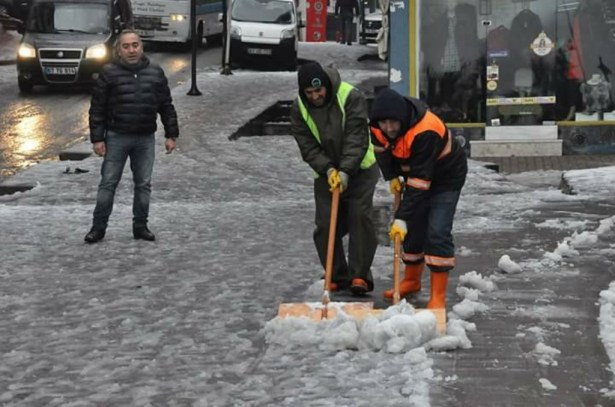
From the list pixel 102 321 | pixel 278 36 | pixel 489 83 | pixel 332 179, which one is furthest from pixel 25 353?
pixel 278 36

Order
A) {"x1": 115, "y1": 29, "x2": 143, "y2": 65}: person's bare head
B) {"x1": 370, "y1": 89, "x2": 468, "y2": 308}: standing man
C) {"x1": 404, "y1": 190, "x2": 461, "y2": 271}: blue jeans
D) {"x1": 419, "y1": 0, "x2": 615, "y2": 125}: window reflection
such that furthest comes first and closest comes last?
{"x1": 419, "y1": 0, "x2": 615, "y2": 125}: window reflection
{"x1": 115, "y1": 29, "x2": 143, "y2": 65}: person's bare head
{"x1": 404, "y1": 190, "x2": 461, "y2": 271}: blue jeans
{"x1": 370, "y1": 89, "x2": 468, "y2": 308}: standing man

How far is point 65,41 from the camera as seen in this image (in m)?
23.9

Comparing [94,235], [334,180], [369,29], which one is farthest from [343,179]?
[369,29]

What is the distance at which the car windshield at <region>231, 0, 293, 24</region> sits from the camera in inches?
1165

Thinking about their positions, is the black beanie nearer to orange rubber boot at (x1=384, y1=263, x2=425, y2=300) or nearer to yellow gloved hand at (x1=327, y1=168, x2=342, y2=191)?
yellow gloved hand at (x1=327, y1=168, x2=342, y2=191)

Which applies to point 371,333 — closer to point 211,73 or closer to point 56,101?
point 56,101

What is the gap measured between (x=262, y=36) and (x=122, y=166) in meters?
19.0

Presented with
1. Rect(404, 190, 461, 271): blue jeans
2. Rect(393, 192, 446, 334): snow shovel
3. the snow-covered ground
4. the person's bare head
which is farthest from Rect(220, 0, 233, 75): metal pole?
Rect(404, 190, 461, 271): blue jeans

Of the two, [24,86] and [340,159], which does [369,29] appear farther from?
[340,159]

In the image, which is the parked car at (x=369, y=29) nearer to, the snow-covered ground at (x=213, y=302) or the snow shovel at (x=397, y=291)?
the snow-covered ground at (x=213, y=302)

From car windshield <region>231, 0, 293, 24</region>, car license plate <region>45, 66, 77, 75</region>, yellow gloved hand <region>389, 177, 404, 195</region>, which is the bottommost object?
yellow gloved hand <region>389, 177, 404, 195</region>

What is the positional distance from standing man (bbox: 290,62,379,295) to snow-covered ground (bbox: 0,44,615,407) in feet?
1.22

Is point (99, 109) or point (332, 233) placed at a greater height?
point (99, 109)

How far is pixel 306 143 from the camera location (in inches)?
302
